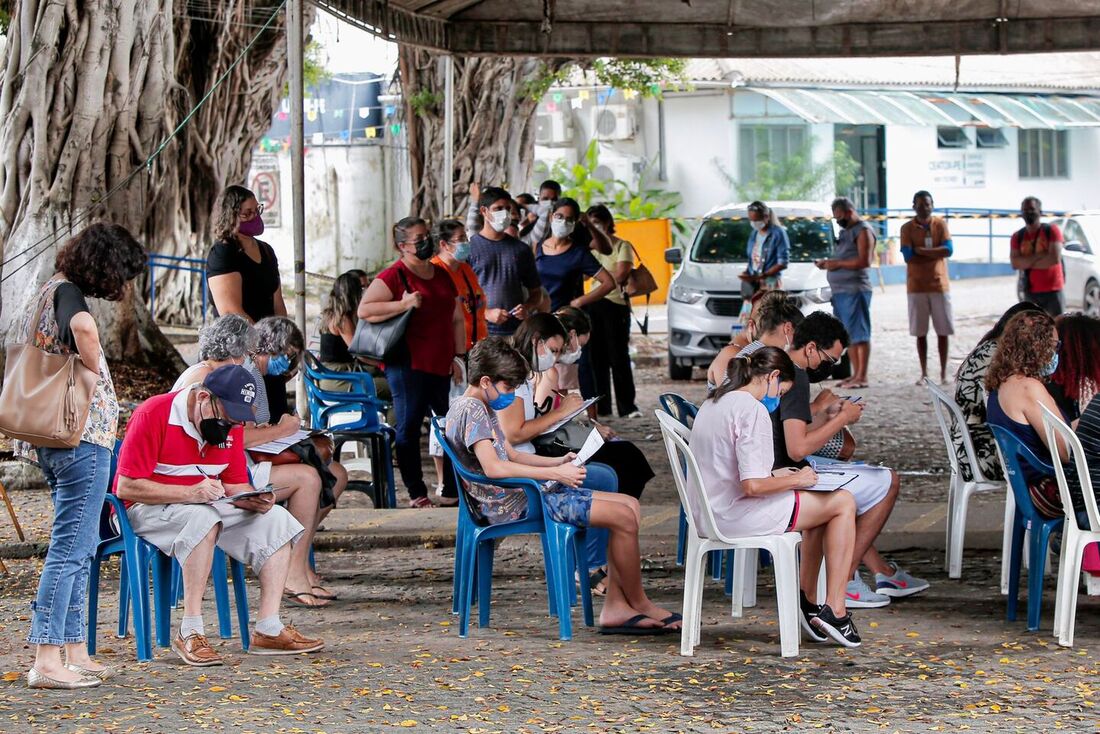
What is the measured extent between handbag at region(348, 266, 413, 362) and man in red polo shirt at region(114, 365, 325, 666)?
10.0ft

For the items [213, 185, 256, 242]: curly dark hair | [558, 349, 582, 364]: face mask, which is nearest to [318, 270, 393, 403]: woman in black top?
[213, 185, 256, 242]: curly dark hair

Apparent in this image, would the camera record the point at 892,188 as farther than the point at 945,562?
Yes

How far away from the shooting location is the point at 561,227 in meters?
12.0

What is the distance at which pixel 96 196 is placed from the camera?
12.8 m

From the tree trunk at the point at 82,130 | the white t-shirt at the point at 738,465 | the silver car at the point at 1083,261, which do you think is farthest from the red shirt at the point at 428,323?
the silver car at the point at 1083,261

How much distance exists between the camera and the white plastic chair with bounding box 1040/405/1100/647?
6133 mm

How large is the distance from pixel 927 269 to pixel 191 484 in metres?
10.7

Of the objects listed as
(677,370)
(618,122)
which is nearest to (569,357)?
(677,370)

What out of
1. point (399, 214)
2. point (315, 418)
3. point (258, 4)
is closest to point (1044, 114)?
point (399, 214)

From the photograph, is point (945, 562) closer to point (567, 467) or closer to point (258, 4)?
point (567, 467)

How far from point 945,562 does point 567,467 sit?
2432 millimetres

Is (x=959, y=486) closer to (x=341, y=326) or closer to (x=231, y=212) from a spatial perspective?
(x=231, y=212)

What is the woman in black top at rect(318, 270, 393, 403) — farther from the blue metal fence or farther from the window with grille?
the window with grille

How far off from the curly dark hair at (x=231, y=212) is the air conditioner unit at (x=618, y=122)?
25362mm
